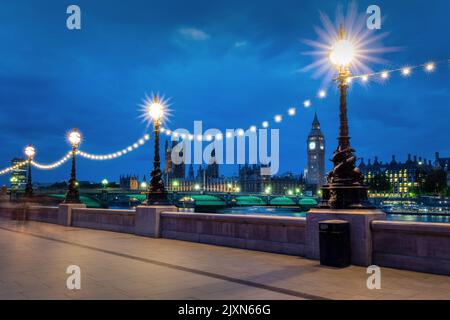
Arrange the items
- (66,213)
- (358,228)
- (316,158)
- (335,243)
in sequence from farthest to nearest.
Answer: (316,158) < (66,213) < (358,228) < (335,243)

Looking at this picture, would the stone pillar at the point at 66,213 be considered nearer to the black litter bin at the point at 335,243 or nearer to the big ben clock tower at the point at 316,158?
the black litter bin at the point at 335,243

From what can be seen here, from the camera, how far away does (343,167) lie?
1140 cm

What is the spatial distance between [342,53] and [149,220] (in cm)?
1014

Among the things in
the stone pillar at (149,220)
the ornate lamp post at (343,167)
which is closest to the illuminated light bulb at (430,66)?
the ornate lamp post at (343,167)

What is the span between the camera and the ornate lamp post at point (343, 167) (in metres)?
11.0

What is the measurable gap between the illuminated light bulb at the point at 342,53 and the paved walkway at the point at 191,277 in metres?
5.43

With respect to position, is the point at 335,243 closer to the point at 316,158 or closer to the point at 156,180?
the point at 156,180

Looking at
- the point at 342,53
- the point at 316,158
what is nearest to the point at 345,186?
the point at 342,53

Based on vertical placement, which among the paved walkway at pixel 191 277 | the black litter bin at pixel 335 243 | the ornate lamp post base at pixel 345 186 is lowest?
the paved walkway at pixel 191 277

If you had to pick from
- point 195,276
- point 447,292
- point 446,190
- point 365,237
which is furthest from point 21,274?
point 446,190

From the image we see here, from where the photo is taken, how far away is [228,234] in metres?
14.2

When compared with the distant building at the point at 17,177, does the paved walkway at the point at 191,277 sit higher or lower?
lower

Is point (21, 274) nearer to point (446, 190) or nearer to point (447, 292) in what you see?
point (447, 292)
